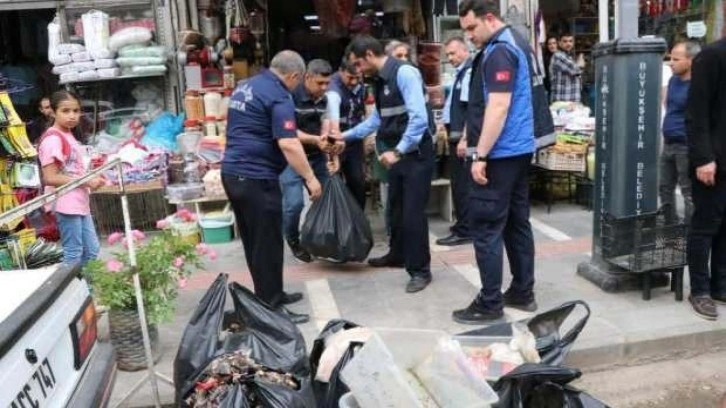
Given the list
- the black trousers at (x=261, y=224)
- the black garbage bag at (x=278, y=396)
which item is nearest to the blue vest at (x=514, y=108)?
the black trousers at (x=261, y=224)

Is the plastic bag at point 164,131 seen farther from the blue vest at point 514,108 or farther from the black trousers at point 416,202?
the blue vest at point 514,108

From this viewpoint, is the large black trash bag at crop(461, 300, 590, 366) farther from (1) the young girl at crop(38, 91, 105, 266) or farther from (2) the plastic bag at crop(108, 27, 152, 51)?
(2) the plastic bag at crop(108, 27, 152, 51)

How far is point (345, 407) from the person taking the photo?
2693mm

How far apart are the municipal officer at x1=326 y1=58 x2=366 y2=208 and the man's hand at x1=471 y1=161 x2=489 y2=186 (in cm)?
195

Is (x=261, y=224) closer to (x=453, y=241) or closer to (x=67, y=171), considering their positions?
(x=67, y=171)

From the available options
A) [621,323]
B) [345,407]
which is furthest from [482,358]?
[621,323]

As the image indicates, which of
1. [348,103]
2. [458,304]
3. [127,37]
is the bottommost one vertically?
[458,304]

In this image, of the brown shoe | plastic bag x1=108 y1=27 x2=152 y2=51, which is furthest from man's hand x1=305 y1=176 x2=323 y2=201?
plastic bag x1=108 y1=27 x2=152 y2=51

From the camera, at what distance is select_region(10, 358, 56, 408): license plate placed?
211 cm

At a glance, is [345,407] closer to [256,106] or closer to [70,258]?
[256,106]

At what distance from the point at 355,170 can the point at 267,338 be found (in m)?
2.90

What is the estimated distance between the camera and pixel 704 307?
4.46 m

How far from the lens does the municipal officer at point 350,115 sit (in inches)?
233

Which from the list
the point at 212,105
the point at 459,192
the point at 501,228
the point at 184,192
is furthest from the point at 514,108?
the point at 212,105
